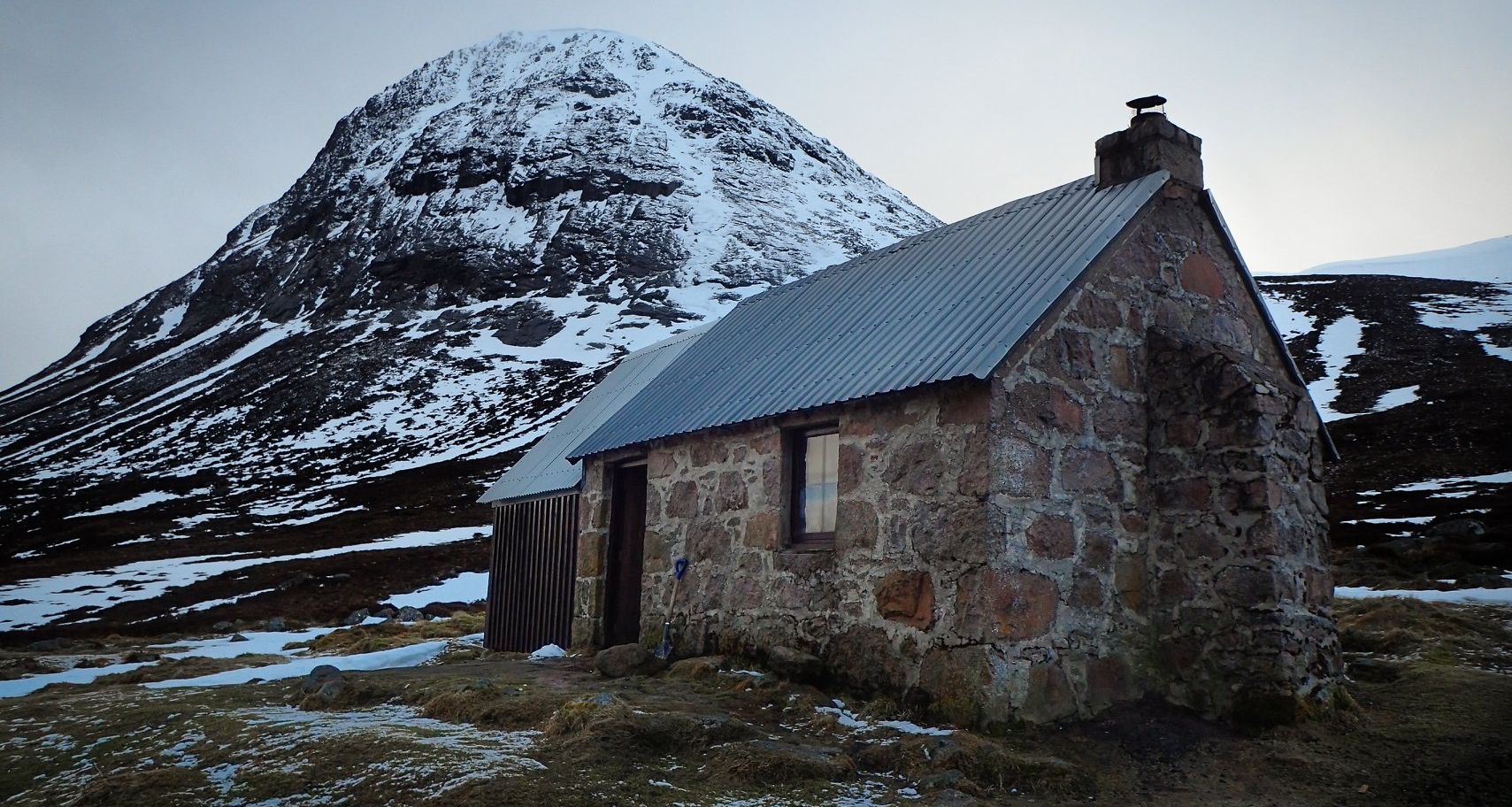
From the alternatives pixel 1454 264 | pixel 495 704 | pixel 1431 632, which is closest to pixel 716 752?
pixel 495 704

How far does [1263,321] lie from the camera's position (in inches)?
421

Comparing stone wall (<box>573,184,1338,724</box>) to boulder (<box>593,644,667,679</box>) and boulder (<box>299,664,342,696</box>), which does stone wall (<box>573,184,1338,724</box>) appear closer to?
boulder (<box>593,644,667,679</box>)

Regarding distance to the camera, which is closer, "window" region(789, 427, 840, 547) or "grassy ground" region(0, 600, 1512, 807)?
"grassy ground" region(0, 600, 1512, 807)

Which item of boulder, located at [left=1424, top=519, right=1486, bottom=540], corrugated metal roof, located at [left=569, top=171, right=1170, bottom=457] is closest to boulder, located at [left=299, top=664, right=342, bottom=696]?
corrugated metal roof, located at [left=569, top=171, right=1170, bottom=457]

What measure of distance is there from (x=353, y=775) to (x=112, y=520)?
52.7m

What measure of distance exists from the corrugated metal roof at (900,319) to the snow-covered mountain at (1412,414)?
34.4 ft

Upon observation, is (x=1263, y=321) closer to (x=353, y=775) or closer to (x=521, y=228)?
(x=353, y=775)

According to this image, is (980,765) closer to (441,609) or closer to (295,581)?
(441,609)

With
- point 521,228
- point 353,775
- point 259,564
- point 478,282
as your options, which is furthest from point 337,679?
point 521,228

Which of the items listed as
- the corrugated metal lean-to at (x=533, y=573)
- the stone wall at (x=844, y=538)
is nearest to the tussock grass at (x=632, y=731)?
the stone wall at (x=844, y=538)

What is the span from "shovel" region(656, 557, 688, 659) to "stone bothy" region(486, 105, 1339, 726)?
4.8 inches

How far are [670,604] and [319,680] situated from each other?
12.1ft

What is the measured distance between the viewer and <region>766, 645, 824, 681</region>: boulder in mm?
9352

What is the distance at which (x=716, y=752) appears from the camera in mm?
7348
